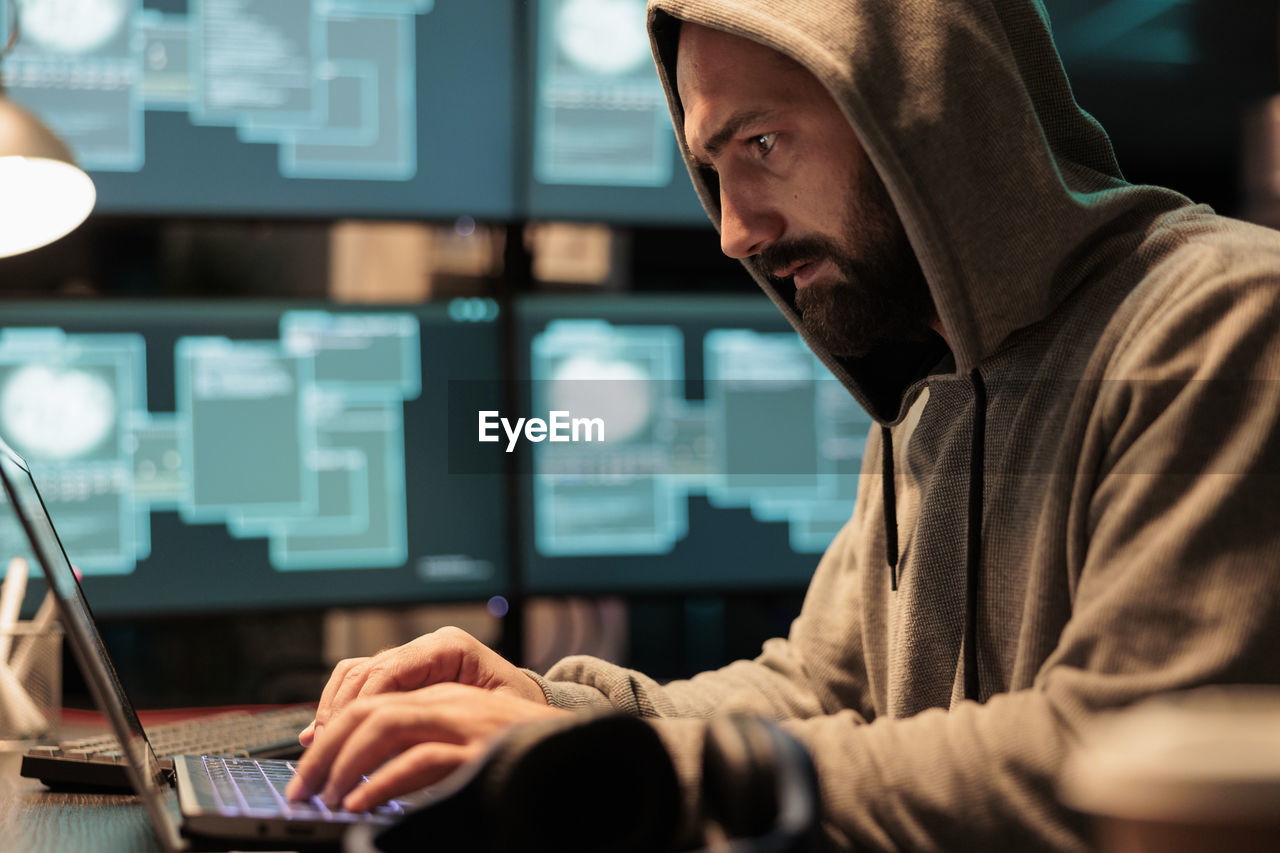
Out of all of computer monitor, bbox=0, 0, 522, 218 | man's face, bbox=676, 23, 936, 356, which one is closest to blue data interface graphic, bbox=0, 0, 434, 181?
computer monitor, bbox=0, 0, 522, 218

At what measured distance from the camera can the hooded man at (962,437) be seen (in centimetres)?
57

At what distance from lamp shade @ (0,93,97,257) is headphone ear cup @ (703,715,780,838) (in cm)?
115

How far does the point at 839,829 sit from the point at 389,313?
1416mm

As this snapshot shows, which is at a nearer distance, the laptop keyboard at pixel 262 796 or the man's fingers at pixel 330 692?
the laptop keyboard at pixel 262 796

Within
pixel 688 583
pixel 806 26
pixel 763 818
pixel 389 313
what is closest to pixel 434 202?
pixel 389 313

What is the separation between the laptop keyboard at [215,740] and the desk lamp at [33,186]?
0.59m

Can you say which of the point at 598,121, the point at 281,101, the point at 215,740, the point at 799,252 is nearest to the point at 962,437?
the point at 799,252

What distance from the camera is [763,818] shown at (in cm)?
43

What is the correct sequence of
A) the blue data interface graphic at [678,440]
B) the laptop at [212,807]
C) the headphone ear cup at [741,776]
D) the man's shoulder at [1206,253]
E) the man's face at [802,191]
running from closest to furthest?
1. the headphone ear cup at [741,776]
2. the laptop at [212,807]
3. the man's shoulder at [1206,253]
4. the man's face at [802,191]
5. the blue data interface graphic at [678,440]

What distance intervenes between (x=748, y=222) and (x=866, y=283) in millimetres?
115

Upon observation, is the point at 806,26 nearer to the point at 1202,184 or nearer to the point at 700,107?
the point at 700,107

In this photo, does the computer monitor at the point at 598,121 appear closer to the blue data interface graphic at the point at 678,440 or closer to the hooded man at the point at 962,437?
the blue data interface graphic at the point at 678,440

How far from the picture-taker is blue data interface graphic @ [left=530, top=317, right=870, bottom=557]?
1.85 m

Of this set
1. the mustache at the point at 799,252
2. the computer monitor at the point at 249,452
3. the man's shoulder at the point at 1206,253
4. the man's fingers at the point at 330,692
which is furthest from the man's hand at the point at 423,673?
the computer monitor at the point at 249,452
